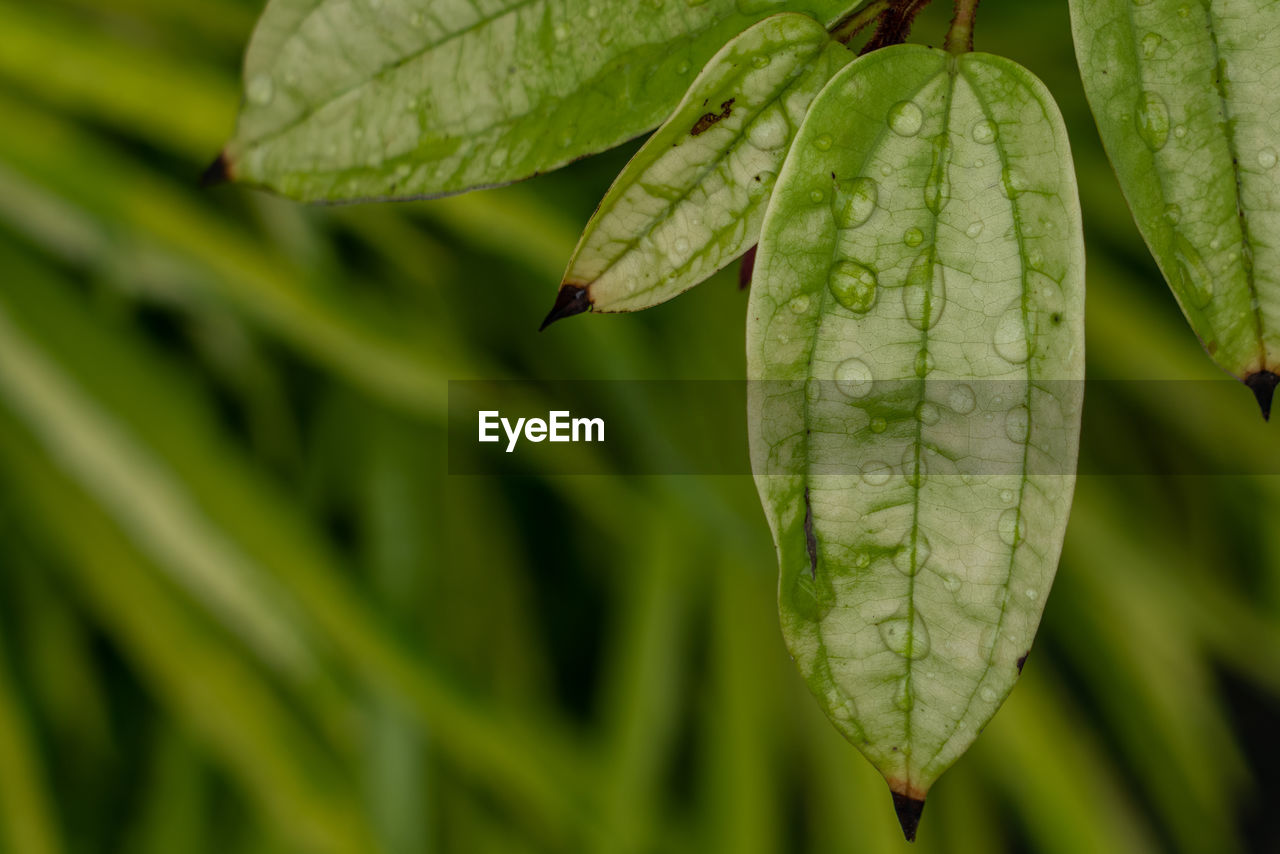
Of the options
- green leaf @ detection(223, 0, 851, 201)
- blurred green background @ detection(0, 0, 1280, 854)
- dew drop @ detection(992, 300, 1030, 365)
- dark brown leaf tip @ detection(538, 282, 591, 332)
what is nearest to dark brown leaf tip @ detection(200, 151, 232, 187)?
green leaf @ detection(223, 0, 851, 201)

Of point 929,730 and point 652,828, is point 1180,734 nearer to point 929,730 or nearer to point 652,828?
point 652,828

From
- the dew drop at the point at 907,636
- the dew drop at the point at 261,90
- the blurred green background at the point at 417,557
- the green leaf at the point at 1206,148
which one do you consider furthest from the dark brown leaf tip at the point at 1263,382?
the blurred green background at the point at 417,557

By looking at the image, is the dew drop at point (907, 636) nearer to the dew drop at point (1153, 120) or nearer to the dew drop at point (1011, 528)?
the dew drop at point (1011, 528)

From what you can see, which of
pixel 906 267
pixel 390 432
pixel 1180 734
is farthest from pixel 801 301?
pixel 1180 734

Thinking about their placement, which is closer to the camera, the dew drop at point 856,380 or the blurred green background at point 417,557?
the dew drop at point 856,380

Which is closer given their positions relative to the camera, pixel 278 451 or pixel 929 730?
pixel 929 730

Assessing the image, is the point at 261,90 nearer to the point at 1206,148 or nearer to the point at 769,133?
the point at 769,133
